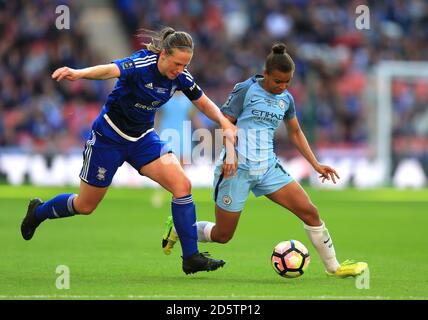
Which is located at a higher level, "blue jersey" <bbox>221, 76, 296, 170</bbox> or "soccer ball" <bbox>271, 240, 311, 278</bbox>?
"blue jersey" <bbox>221, 76, 296, 170</bbox>

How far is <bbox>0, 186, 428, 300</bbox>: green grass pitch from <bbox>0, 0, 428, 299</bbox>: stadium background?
205mm

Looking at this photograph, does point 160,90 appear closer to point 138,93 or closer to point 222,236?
point 138,93

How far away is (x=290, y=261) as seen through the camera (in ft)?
27.3

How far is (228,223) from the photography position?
339 inches

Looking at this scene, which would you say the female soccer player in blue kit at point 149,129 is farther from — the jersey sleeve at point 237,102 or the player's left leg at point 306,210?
the player's left leg at point 306,210

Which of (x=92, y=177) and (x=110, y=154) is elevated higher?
(x=110, y=154)

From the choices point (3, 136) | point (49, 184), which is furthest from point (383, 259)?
point (3, 136)

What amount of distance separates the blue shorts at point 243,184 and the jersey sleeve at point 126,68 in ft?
4.05

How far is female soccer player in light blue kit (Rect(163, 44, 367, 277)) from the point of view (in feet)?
27.5

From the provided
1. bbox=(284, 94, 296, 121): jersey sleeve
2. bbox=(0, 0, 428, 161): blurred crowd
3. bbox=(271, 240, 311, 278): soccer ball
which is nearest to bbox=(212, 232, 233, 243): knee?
bbox=(271, 240, 311, 278): soccer ball

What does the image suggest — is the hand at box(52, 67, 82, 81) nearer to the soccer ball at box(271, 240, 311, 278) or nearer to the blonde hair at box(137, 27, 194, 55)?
the blonde hair at box(137, 27, 194, 55)

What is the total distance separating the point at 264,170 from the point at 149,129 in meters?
1.08

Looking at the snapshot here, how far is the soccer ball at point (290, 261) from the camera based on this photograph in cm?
830

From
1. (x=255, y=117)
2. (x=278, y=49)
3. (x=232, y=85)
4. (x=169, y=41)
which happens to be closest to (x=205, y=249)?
(x=255, y=117)
